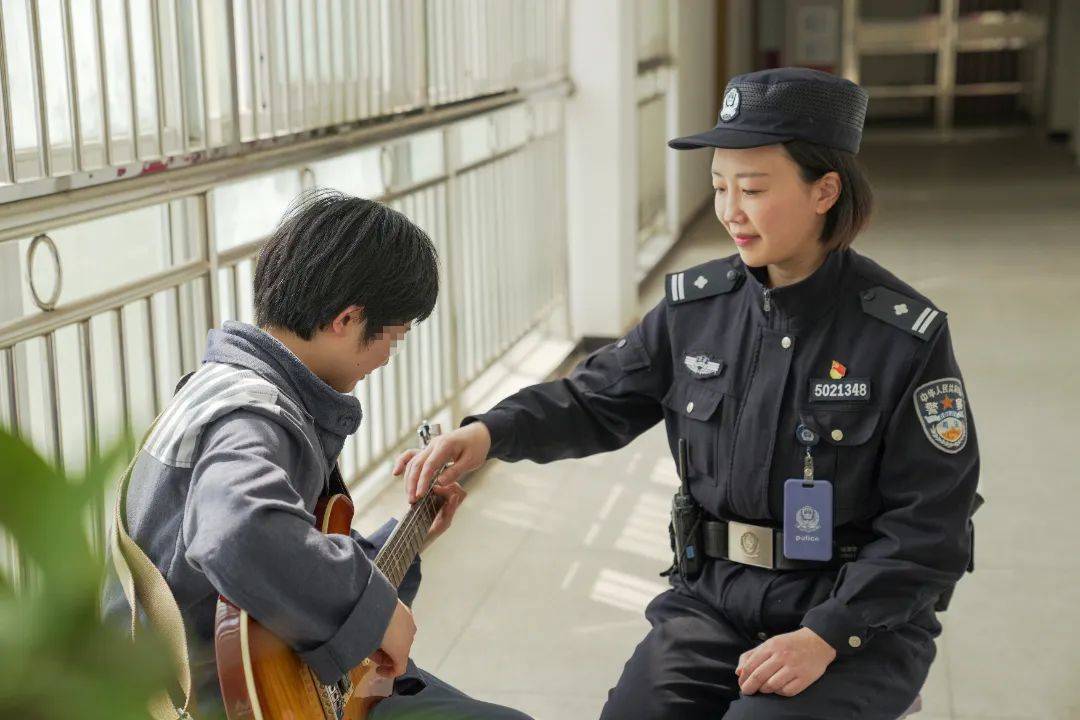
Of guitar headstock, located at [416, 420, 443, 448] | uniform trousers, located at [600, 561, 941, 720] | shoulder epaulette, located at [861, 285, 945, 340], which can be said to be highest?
shoulder epaulette, located at [861, 285, 945, 340]

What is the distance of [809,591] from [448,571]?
61.0 inches

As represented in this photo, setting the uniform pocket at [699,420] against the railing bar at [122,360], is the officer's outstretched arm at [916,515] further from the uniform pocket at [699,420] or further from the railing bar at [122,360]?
the railing bar at [122,360]

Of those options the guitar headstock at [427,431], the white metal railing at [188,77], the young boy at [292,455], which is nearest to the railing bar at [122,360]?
the white metal railing at [188,77]

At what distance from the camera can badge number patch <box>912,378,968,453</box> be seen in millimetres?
1634

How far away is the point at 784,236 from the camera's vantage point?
5.60 feet

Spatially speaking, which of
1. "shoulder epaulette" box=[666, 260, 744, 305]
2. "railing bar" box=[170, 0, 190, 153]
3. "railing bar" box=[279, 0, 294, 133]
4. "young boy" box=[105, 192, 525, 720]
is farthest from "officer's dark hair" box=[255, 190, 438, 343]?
"railing bar" box=[279, 0, 294, 133]

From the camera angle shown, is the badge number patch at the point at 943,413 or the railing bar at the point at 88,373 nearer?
the badge number patch at the point at 943,413

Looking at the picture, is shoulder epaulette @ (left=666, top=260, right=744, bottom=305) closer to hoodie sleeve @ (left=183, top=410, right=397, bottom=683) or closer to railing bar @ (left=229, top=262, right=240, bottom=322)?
hoodie sleeve @ (left=183, top=410, right=397, bottom=683)

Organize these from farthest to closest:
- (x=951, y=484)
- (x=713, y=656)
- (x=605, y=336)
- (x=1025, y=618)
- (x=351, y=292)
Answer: (x=605, y=336) < (x=1025, y=618) < (x=713, y=656) < (x=951, y=484) < (x=351, y=292)

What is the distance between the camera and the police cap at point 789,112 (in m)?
1.66

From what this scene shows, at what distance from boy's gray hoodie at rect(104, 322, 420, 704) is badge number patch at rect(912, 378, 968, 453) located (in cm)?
79

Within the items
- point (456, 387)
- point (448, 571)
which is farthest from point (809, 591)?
point (456, 387)

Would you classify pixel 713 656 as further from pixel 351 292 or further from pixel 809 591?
pixel 351 292

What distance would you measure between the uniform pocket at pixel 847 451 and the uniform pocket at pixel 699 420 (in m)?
0.14
